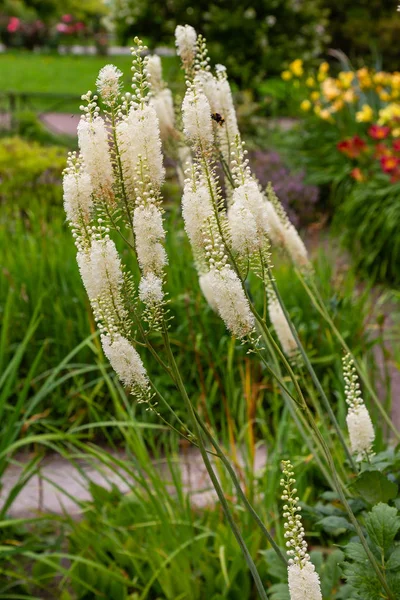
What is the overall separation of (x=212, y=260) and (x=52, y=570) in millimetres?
1804

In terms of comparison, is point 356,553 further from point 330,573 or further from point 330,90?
point 330,90

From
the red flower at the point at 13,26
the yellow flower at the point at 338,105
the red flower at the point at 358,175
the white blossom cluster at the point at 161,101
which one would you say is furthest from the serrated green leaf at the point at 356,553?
the red flower at the point at 13,26

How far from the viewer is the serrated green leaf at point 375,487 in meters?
1.72

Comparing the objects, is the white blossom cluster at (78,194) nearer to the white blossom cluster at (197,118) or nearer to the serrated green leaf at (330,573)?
the white blossom cluster at (197,118)

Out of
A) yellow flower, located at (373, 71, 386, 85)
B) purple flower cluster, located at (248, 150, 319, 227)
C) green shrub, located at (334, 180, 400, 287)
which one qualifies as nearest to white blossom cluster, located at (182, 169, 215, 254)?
green shrub, located at (334, 180, 400, 287)

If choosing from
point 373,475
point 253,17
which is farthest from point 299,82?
point 373,475

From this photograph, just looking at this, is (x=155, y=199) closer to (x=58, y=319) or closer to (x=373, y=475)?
(x=373, y=475)

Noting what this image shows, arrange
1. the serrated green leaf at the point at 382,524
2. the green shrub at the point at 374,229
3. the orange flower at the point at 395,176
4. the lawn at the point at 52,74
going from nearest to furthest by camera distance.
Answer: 1. the serrated green leaf at the point at 382,524
2. the green shrub at the point at 374,229
3. the orange flower at the point at 395,176
4. the lawn at the point at 52,74

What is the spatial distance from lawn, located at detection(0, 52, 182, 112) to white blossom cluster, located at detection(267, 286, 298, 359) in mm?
12471

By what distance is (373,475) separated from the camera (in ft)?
5.66

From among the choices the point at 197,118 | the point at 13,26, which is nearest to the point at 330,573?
the point at 197,118

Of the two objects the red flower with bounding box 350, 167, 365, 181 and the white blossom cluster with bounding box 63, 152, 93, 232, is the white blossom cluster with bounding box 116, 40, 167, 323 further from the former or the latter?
the red flower with bounding box 350, 167, 365, 181

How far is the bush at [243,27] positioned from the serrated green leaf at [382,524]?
33.6 ft

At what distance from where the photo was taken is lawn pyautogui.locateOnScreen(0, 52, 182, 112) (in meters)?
15.0
